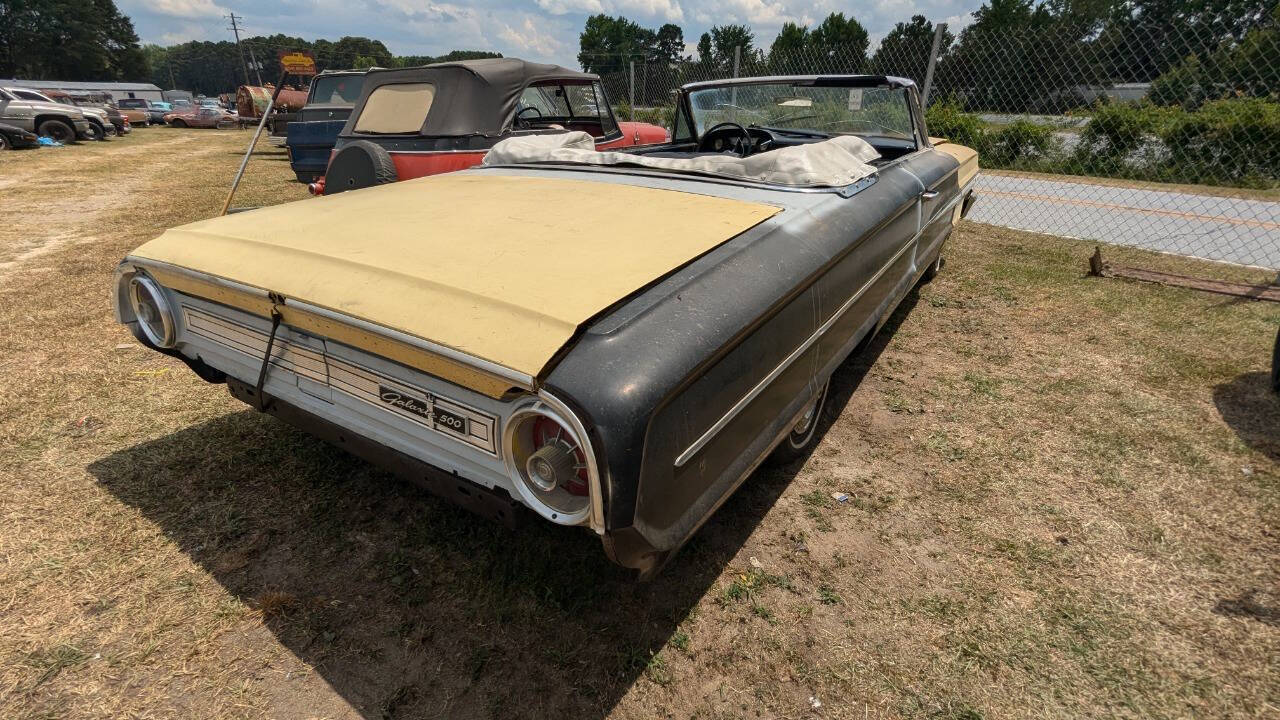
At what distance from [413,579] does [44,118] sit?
20162mm

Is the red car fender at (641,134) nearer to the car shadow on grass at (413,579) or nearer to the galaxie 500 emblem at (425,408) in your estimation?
the car shadow on grass at (413,579)

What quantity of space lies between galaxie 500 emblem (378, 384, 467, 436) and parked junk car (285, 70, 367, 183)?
671 cm

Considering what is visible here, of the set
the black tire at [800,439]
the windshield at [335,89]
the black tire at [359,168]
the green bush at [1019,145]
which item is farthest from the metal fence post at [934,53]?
the windshield at [335,89]

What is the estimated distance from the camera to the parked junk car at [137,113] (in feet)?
92.0

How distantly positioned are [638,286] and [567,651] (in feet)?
3.45

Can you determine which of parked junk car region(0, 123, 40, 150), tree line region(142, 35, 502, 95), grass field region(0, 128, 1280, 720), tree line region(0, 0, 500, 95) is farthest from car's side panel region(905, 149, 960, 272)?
tree line region(142, 35, 502, 95)

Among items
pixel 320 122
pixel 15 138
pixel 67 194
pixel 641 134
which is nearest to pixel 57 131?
pixel 15 138

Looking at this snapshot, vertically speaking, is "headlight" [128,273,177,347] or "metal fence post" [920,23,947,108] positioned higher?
"metal fence post" [920,23,947,108]

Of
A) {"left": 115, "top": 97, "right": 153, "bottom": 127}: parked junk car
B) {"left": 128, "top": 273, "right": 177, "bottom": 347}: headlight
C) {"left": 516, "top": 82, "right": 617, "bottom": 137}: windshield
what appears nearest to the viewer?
{"left": 128, "top": 273, "right": 177, "bottom": 347}: headlight

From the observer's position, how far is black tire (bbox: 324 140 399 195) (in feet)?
14.8

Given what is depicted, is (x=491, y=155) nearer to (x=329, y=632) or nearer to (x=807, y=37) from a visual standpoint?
(x=329, y=632)

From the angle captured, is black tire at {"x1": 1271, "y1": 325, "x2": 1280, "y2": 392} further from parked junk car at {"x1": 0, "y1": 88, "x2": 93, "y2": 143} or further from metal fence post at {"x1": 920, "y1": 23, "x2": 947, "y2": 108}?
parked junk car at {"x1": 0, "y1": 88, "x2": 93, "y2": 143}

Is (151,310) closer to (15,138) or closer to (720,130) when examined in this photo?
(720,130)

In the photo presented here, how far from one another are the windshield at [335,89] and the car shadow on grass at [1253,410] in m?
10.9
